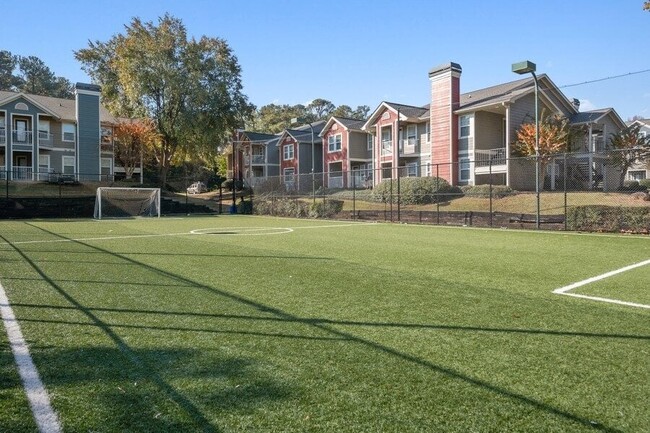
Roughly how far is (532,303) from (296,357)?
A: 9.81ft

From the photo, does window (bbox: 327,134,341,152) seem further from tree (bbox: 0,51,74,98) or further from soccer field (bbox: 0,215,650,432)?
tree (bbox: 0,51,74,98)

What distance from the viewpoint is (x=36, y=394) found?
2676mm

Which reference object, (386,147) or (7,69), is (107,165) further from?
(7,69)

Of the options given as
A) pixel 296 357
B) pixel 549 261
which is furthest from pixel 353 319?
pixel 549 261

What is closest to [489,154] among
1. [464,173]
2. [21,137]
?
[464,173]

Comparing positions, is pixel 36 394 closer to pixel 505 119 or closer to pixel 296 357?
pixel 296 357

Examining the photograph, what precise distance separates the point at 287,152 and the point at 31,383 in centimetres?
4483

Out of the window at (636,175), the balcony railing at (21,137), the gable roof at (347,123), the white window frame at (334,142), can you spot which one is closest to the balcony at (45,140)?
the balcony railing at (21,137)

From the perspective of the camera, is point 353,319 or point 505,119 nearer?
point 353,319

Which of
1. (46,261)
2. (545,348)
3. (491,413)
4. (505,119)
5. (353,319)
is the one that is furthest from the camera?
(505,119)

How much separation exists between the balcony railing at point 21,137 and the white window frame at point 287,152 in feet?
72.6

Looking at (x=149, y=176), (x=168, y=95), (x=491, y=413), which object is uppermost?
(x=168, y=95)

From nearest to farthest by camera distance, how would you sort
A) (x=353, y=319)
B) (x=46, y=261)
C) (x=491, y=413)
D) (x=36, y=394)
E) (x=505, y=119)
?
(x=491, y=413)
(x=36, y=394)
(x=353, y=319)
(x=46, y=261)
(x=505, y=119)

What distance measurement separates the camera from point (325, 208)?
76.8 feet
